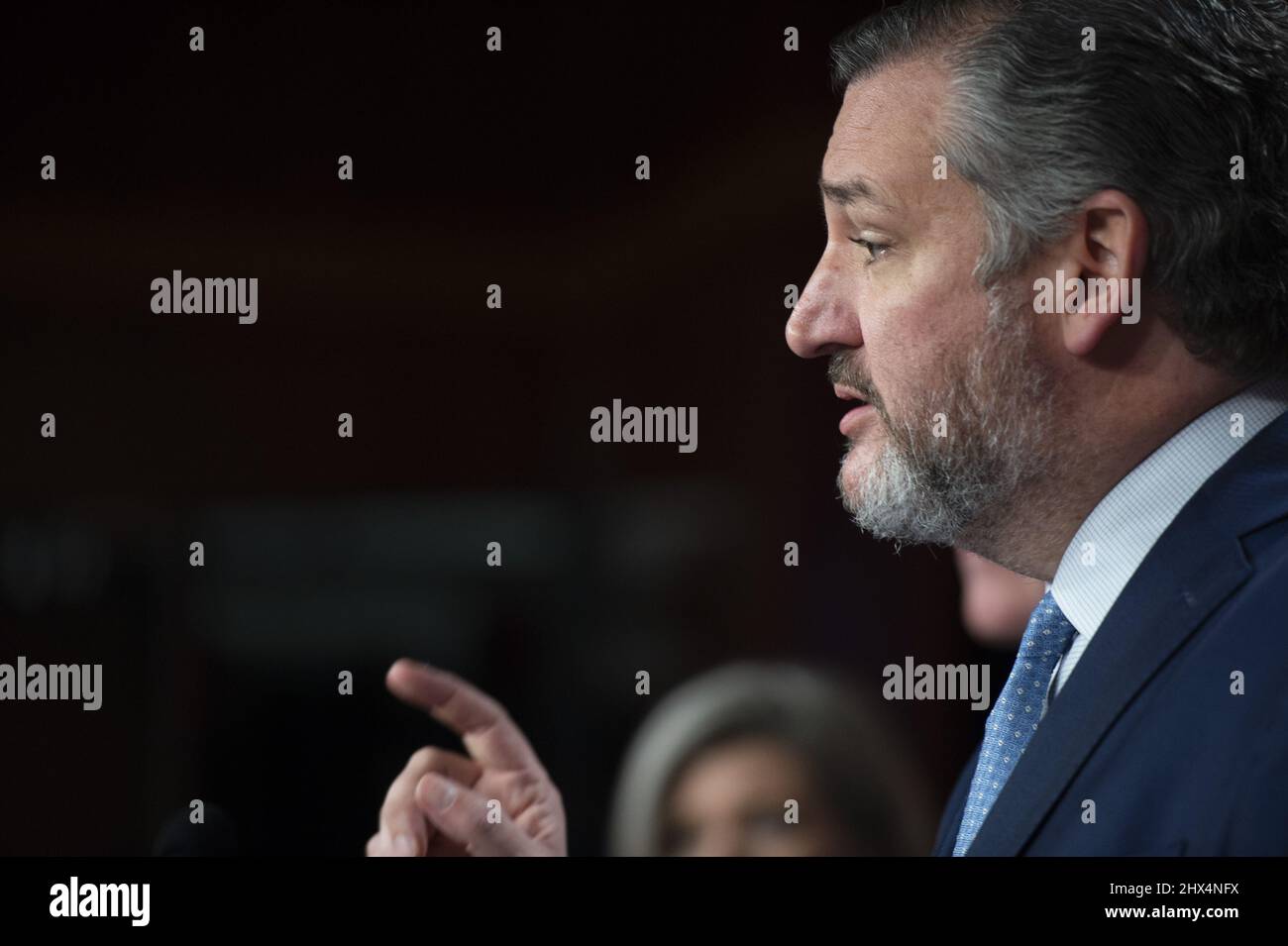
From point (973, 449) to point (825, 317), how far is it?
218 mm

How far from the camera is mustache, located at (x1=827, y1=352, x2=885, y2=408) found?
1.38 metres

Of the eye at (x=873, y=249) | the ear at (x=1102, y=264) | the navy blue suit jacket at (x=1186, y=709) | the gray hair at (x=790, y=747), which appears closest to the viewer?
the navy blue suit jacket at (x=1186, y=709)

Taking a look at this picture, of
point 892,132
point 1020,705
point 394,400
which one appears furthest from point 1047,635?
point 394,400

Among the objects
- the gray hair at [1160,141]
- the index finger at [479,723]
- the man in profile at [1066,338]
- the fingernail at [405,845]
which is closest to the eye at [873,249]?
the man in profile at [1066,338]

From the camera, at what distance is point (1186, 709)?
3.45 ft

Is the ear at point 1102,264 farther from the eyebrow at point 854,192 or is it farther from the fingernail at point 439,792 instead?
the fingernail at point 439,792

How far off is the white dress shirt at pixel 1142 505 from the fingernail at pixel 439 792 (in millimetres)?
651

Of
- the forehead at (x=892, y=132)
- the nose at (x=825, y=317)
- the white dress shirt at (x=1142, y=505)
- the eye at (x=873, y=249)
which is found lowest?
the white dress shirt at (x=1142, y=505)

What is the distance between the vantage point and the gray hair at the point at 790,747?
1810 millimetres

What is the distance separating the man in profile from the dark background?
0.38 metres

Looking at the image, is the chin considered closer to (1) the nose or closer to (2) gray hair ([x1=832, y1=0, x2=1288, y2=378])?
(1) the nose
